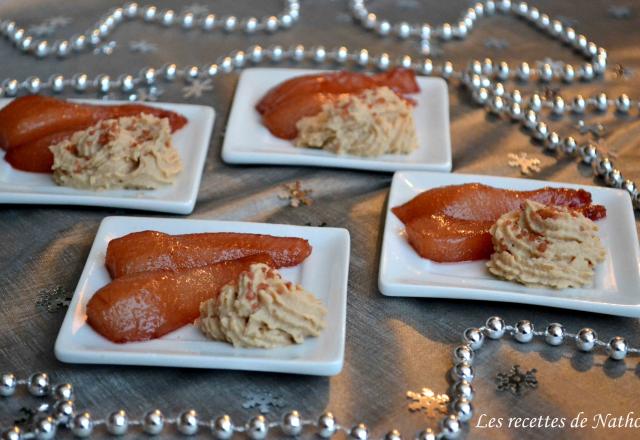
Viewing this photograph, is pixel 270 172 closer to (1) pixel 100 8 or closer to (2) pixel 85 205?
(2) pixel 85 205

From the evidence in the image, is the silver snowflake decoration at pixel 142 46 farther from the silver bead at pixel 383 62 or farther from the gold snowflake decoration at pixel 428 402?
the gold snowflake decoration at pixel 428 402

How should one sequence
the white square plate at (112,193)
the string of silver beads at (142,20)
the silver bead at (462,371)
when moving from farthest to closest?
the string of silver beads at (142,20) < the white square plate at (112,193) < the silver bead at (462,371)

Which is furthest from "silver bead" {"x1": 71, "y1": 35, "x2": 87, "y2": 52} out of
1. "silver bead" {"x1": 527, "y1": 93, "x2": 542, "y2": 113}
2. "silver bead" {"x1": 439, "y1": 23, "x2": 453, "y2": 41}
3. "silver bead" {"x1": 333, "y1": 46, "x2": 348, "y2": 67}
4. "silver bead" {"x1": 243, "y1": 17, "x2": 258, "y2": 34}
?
"silver bead" {"x1": 527, "y1": 93, "x2": 542, "y2": 113}

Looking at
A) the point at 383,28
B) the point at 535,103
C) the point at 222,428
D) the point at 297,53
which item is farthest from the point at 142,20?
the point at 222,428

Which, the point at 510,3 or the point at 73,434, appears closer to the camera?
the point at 73,434

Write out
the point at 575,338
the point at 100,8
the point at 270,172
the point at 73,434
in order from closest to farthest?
1. the point at 73,434
2. the point at 575,338
3. the point at 270,172
4. the point at 100,8

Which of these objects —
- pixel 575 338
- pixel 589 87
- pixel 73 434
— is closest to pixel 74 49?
pixel 73 434

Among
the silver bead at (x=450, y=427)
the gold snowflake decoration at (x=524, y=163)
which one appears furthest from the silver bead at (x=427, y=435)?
the gold snowflake decoration at (x=524, y=163)
